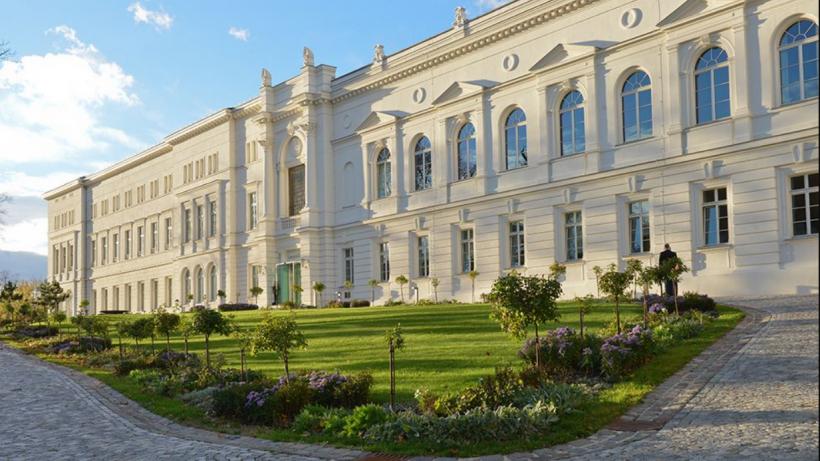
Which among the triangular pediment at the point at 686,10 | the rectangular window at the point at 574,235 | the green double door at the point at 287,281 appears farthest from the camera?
the green double door at the point at 287,281

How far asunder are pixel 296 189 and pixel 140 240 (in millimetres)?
26128

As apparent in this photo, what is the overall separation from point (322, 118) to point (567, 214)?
57.6ft

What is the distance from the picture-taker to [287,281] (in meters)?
48.2

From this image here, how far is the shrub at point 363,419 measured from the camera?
1159 centimetres

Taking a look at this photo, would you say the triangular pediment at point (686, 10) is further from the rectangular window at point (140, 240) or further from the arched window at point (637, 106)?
the rectangular window at point (140, 240)

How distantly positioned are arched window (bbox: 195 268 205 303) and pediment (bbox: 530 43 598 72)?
30.7 metres

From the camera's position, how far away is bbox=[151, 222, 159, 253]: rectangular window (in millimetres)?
66125

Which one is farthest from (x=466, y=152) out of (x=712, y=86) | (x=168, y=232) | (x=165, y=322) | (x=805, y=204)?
(x=168, y=232)

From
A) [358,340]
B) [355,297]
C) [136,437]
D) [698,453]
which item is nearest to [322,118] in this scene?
[355,297]

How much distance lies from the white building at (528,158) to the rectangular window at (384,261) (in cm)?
10

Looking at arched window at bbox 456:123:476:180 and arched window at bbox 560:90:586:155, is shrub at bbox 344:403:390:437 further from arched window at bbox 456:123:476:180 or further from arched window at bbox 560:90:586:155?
arched window at bbox 456:123:476:180

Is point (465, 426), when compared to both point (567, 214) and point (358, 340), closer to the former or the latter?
point (358, 340)

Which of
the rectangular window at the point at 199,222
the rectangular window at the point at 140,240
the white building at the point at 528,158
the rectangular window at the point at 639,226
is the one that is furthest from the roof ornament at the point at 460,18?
the rectangular window at the point at 140,240

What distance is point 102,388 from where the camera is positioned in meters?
19.4
